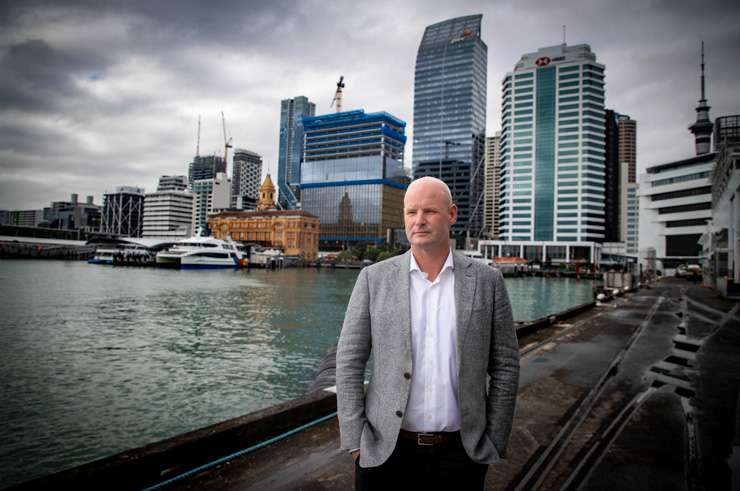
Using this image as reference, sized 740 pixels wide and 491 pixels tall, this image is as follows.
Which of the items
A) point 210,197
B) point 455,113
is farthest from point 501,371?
point 210,197

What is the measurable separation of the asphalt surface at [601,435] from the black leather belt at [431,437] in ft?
5.97

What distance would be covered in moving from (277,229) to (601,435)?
113431 millimetres

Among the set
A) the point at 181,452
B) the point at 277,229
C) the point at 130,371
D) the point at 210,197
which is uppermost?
the point at 210,197

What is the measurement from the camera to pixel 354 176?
14212cm

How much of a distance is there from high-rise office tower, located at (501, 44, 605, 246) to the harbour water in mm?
96078

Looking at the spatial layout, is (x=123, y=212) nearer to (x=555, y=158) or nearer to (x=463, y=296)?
(x=555, y=158)

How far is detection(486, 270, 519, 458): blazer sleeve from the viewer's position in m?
1.95

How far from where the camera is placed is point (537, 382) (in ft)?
21.7

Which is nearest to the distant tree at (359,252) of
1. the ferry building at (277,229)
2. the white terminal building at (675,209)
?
the ferry building at (277,229)

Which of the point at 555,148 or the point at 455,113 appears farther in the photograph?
the point at 455,113

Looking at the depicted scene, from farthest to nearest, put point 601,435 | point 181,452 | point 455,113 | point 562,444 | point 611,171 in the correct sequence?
point 455,113 → point 611,171 → point 601,435 → point 562,444 → point 181,452

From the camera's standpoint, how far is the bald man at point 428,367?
1909 mm

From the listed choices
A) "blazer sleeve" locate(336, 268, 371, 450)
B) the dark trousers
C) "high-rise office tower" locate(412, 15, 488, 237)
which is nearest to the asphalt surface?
the dark trousers

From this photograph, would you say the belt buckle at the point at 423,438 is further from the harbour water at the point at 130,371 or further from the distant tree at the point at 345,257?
the distant tree at the point at 345,257
